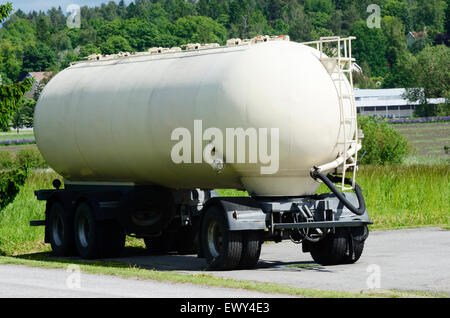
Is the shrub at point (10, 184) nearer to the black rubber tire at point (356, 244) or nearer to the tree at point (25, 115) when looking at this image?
the black rubber tire at point (356, 244)

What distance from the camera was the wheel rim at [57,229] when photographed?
2146cm

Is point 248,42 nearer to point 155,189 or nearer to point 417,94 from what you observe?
point 155,189

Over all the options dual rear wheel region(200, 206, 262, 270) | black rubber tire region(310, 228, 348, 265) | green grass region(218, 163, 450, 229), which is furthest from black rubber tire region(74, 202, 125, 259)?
green grass region(218, 163, 450, 229)

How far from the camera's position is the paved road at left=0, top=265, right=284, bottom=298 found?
1303cm

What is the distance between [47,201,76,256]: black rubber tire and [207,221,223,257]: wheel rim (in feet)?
14.1

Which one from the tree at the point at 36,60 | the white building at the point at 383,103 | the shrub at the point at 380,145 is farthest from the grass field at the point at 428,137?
the tree at the point at 36,60

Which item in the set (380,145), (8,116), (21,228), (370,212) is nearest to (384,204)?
(370,212)

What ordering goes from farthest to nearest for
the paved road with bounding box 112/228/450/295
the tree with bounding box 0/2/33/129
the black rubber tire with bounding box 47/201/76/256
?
1. the tree with bounding box 0/2/33/129
2. the black rubber tire with bounding box 47/201/76/256
3. the paved road with bounding box 112/228/450/295

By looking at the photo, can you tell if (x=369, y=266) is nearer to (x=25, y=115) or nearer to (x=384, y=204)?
(x=384, y=204)

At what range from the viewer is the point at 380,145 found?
53.7 m

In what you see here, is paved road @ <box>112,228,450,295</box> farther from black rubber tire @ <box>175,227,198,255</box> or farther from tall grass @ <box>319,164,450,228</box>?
tall grass @ <box>319,164,450,228</box>

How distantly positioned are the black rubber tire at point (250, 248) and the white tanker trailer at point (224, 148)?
23 millimetres
